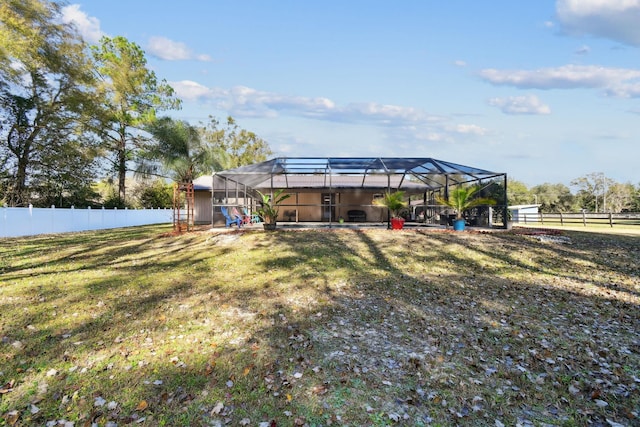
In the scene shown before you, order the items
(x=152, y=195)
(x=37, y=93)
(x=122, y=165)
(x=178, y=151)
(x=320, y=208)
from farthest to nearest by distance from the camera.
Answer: (x=152, y=195), (x=122, y=165), (x=178, y=151), (x=320, y=208), (x=37, y=93)

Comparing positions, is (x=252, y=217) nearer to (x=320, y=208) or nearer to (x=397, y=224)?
(x=320, y=208)

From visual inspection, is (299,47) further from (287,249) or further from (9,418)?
(9,418)

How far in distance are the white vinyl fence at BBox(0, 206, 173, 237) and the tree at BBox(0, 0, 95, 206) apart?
3.79 m

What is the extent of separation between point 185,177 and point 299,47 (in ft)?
52.2

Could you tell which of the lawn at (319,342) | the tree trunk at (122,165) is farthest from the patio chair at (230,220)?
the tree trunk at (122,165)

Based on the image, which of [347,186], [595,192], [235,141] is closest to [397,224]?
[347,186]

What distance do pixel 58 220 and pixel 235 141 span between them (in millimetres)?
30490

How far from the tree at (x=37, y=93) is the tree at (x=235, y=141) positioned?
22.1 meters

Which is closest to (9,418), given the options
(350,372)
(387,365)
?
(350,372)

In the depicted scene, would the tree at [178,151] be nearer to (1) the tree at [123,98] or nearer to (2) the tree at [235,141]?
(1) the tree at [123,98]

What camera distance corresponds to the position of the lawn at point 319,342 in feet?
11.2

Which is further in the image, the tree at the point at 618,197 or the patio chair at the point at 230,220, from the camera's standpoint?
the tree at the point at 618,197

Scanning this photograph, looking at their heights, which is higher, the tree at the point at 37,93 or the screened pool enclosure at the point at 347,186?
the tree at the point at 37,93

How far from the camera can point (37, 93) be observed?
20.6m
